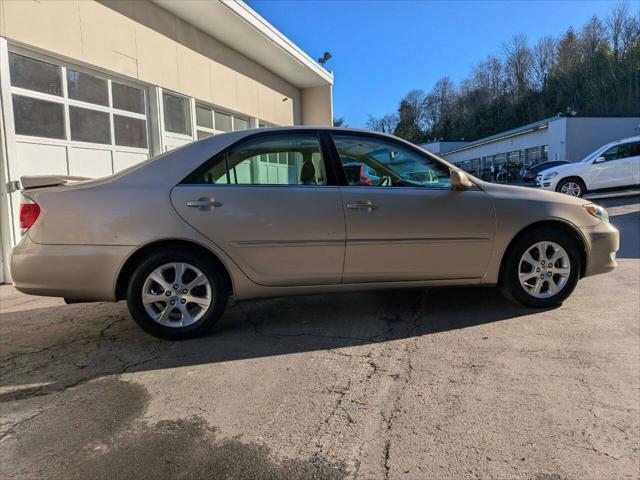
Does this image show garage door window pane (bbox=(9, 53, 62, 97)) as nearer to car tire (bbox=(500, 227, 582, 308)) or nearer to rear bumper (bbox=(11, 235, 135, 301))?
rear bumper (bbox=(11, 235, 135, 301))

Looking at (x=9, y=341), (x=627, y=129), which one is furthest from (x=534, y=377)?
(x=627, y=129)

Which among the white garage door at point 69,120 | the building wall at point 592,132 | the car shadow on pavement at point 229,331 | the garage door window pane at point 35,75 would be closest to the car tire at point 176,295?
the car shadow on pavement at point 229,331

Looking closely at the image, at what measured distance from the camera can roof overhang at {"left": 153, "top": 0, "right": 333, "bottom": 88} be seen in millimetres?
9727

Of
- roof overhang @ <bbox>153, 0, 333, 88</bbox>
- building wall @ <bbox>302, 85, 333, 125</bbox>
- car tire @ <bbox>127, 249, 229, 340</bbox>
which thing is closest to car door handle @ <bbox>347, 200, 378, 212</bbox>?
car tire @ <bbox>127, 249, 229, 340</bbox>

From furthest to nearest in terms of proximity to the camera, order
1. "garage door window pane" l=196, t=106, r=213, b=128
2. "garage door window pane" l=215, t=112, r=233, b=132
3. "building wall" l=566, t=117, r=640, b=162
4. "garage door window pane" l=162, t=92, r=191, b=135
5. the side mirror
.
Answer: "building wall" l=566, t=117, r=640, b=162 → "garage door window pane" l=215, t=112, r=233, b=132 → "garage door window pane" l=196, t=106, r=213, b=128 → "garage door window pane" l=162, t=92, r=191, b=135 → the side mirror

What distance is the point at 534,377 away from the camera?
9.56 feet

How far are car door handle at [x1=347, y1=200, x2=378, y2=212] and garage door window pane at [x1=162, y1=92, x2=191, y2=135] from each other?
23.5ft

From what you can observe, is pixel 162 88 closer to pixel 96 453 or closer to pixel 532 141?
pixel 96 453

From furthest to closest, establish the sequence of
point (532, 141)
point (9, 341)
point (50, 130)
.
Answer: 1. point (532, 141)
2. point (50, 130)
3. point (9, 341)

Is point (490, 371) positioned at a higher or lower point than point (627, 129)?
lower

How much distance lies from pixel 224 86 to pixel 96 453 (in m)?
11.1

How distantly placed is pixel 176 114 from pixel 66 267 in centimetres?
736

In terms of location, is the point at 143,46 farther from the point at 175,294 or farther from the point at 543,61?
the point at 543,61

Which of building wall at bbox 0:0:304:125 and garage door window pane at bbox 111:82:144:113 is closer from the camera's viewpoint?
building wall at bbox 0:0:304:125
